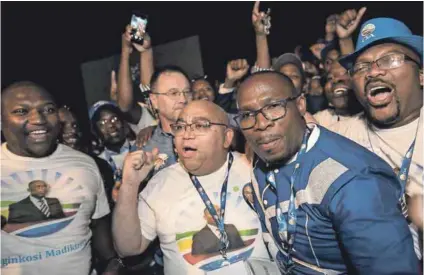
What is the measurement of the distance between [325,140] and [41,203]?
199 centimetres

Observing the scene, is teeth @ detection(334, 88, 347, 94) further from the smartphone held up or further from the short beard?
the smartphone held up

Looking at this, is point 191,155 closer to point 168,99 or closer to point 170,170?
point 170,170

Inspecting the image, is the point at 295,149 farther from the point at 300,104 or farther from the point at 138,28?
the point at 138,28

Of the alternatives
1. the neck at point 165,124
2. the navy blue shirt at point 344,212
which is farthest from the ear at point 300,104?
the neck at point 165,124

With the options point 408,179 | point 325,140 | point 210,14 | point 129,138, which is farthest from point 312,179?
point 210,14

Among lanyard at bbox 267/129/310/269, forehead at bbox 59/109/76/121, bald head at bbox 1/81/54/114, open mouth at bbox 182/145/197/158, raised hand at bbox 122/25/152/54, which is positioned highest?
raised hand at bbox 122/25/152/54

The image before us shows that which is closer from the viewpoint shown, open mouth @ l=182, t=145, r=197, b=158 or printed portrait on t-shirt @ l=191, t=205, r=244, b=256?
printed portrait on t-shirt @ l=191, t=205, r=244, b=256

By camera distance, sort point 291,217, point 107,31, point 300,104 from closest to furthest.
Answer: point 291,217
point 300,104
point 107,31

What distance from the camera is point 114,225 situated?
2605 mm

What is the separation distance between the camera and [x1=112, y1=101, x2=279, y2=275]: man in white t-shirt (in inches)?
99.9

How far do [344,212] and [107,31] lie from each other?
22.5ft

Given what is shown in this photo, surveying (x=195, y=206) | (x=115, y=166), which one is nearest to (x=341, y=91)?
(x=195, y=206)

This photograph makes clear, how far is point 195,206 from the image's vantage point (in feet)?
8.61

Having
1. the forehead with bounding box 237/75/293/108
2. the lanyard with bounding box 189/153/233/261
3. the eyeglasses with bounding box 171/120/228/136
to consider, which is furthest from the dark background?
the lanyard with bounding box 189/153/233/261
